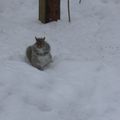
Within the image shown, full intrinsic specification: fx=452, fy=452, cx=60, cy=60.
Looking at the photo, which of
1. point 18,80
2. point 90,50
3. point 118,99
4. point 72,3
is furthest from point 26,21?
point 118,99

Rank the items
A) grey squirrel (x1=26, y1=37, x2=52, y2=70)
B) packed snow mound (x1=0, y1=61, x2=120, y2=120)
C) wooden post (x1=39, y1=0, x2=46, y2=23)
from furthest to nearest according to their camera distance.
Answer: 1. wooden post (x1=39, y1=0, x2=46, y2=23)
2. grey squirrel (x1=26, y1=37, x2=52, y2=70)
3. packed snow mound (x1=0, y1=61, x2=120, y2=120)

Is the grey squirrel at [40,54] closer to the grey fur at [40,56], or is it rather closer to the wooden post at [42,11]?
the grey fur at [40,56]

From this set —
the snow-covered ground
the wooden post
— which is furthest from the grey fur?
the wooden post

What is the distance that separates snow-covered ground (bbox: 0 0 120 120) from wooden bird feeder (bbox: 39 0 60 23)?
0.35 ft

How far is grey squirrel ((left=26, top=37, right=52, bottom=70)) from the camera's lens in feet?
17.9

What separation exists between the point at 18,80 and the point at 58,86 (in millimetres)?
446

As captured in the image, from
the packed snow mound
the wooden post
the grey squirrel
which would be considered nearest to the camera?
the packed snow mound

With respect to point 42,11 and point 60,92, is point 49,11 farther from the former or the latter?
point 60,92

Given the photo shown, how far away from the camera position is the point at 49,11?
6.94 m

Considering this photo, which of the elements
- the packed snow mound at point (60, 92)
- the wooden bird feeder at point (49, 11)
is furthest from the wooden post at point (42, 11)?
the packed snow mound at point (60, 92)

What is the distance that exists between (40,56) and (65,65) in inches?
13.1

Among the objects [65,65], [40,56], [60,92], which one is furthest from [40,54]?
[60,92]

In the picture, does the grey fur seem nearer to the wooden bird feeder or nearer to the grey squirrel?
the grey squirrel

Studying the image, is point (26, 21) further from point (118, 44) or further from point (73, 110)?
point (73, 110)
